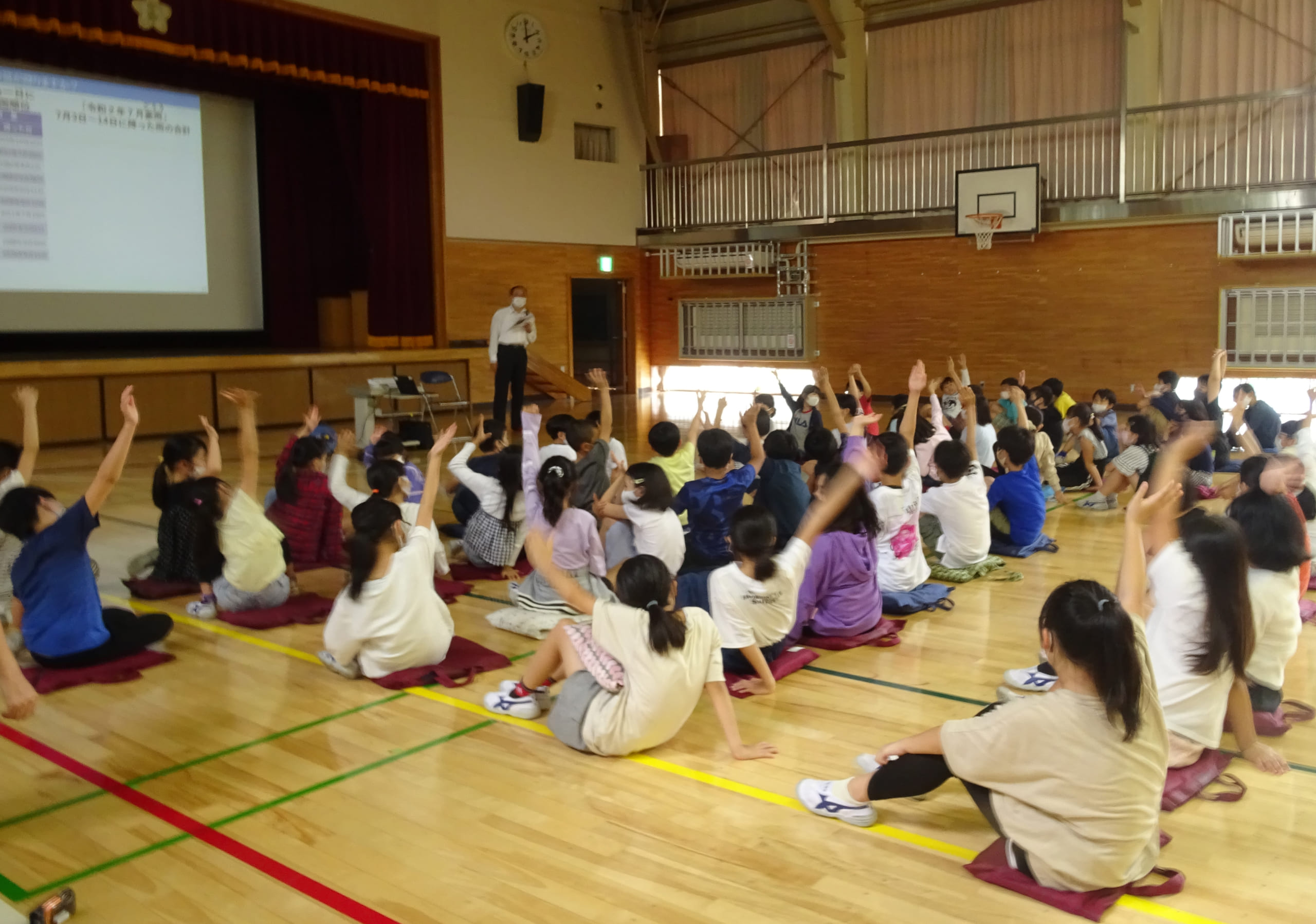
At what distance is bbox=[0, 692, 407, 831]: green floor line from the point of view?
3.07m

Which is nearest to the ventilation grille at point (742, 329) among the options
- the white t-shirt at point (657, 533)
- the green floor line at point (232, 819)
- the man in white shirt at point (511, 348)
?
the man in white shirt at point (511, 348)

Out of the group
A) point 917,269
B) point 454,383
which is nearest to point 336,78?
point 454,383

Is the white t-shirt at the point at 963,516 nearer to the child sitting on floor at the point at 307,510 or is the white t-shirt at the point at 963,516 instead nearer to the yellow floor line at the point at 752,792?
the yellow floor line at the point at 752,792

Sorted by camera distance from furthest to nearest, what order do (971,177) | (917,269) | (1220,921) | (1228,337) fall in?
(917,269) < (971,177) < (1228,337) < (1220,921)

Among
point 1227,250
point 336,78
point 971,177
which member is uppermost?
point 336,78

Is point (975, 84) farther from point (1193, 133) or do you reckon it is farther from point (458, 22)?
point (458, 22)

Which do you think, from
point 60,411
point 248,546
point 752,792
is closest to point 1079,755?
point 752,792

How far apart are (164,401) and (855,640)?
8730 millimetres

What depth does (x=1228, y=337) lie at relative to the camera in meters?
12.0

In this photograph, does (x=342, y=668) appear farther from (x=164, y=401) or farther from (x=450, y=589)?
(x=164, y=401)

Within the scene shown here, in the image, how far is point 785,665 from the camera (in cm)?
419

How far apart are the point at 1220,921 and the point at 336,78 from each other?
39.9 ft

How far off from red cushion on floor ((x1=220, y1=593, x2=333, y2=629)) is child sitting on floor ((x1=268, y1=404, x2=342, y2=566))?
2.21 feet

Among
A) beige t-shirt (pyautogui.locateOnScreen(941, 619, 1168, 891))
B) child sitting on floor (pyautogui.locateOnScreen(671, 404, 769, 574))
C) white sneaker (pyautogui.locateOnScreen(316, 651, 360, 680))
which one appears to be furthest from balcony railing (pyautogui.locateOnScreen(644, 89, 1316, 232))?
beige t-shirt (pyautogui.locateOnScreen(941, 619, 1168, 891))
